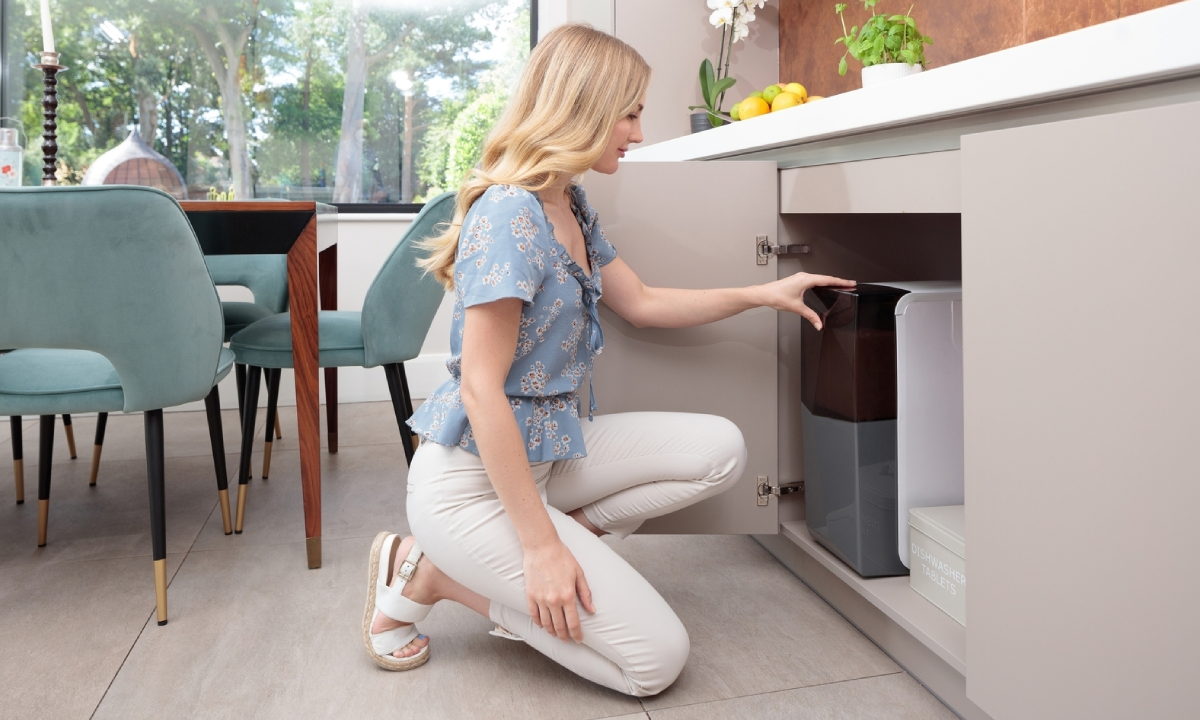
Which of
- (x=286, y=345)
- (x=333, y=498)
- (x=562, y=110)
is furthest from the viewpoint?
(x=333, y=498)

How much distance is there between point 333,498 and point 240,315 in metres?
0.68

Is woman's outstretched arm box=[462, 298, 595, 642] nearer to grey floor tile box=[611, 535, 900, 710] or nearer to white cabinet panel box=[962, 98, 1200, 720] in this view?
grey floor tile box=[611, 535, 900, 710]

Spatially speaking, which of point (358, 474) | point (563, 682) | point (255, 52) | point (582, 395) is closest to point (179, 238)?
point (582, 395)

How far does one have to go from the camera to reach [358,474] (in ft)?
8.60

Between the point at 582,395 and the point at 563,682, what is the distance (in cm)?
47

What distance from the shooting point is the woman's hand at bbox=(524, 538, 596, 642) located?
1.22 metres

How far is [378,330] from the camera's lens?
2098 millimetres

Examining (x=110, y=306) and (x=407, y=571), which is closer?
(x=407, y=571)

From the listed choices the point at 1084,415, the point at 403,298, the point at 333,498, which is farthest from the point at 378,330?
the point at 1084,415

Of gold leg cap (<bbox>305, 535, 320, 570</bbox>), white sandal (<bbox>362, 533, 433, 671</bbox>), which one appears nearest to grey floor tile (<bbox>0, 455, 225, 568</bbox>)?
gold leg cap (<bbox>305, 535, 320, 570</bbox>)

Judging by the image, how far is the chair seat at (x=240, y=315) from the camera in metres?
2.62

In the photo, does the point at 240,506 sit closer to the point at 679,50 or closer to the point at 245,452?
the point at 245,452

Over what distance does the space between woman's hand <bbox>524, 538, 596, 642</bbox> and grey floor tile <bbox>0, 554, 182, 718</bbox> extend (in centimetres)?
68

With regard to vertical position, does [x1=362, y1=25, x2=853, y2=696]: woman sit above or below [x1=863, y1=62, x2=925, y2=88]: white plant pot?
below
